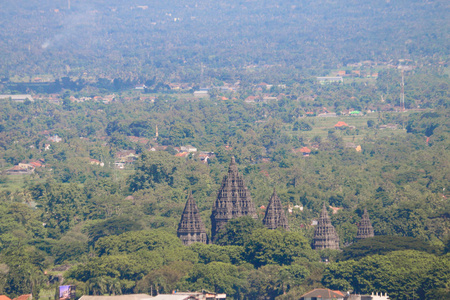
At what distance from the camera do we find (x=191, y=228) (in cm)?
9012

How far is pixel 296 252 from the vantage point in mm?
81312

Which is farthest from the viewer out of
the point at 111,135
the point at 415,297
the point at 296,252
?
the point at 111,135

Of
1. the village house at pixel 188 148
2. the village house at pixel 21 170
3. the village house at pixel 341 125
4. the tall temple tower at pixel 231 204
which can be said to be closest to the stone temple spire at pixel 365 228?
the tall temple tower at pixel 231 204

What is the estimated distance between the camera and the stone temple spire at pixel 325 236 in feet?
294

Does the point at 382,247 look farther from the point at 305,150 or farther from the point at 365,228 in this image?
the point at 305,150

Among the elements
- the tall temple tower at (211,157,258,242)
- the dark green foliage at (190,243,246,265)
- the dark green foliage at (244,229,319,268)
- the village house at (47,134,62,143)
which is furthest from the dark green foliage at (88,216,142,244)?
the village house at (47,134,62,143)

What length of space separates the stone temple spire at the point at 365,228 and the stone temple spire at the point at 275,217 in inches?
223

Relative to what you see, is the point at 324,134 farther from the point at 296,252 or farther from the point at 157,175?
the point at 296,252

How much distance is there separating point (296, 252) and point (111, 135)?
4236 inches

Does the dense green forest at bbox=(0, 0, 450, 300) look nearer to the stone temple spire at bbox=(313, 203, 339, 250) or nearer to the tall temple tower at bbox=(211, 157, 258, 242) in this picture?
the stone temple spire at bbox=(313, 203, 339, 250)

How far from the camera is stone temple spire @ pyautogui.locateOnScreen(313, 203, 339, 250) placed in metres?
89.6

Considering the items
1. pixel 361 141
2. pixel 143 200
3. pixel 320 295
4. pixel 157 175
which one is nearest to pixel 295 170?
pixel 157 175

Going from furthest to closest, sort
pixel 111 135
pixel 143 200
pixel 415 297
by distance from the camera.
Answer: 1. pixel 111 135
2. pixel 143 200
3. pixel 415 297

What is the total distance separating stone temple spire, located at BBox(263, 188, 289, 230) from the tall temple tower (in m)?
2.07
